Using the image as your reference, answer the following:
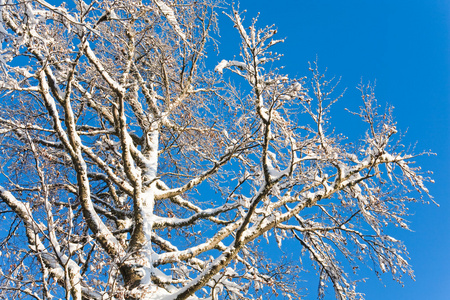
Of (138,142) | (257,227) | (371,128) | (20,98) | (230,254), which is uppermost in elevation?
(138,142)

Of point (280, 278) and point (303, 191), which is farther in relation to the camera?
point (280, 278)

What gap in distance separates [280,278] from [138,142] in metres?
4.54

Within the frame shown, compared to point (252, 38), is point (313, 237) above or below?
below

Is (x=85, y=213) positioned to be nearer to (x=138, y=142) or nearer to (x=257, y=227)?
(x=257, y=227)

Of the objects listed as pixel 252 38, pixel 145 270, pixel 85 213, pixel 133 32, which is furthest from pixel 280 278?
pixel 133 32

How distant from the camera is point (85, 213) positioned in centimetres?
568

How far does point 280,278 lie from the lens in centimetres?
723

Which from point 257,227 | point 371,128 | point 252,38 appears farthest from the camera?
point 371,128

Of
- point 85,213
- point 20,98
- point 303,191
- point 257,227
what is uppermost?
point 20,98

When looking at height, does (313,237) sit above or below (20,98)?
below

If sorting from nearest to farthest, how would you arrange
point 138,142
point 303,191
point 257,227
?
point 257,227 < point 303,191 < point 138,142

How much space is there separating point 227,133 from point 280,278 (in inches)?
114

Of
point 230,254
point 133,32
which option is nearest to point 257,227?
point 230,254

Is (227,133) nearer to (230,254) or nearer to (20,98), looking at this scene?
(230,254)
